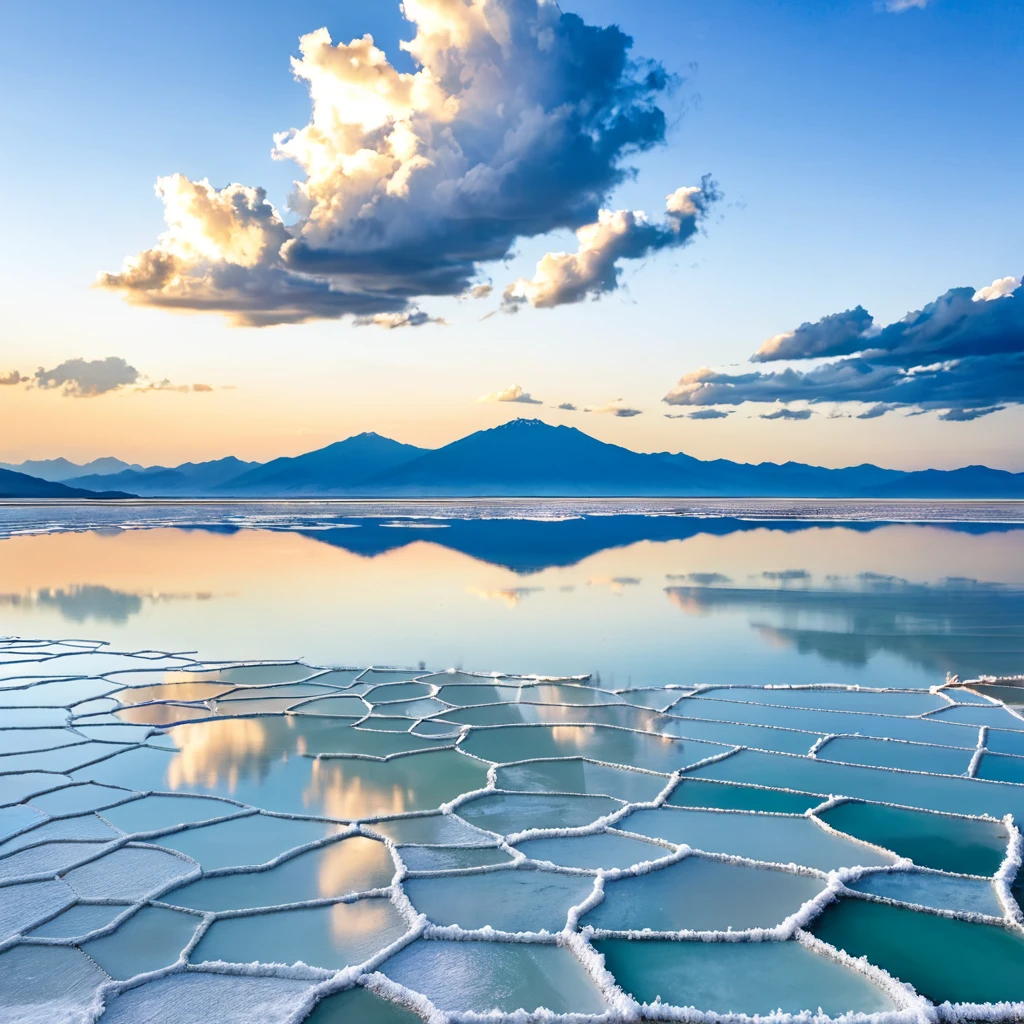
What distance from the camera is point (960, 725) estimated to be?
6.39 m

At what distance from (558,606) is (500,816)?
7.24 meters

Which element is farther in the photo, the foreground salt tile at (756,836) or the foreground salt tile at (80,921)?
the foreground salt tile at (756,836)

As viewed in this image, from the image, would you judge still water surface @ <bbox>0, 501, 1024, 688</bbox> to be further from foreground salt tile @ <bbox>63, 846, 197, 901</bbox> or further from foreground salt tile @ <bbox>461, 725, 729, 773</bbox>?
foreground salt tile @ <bbox>63, 846, 197, 901</bbox>

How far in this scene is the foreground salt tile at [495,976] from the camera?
118 inches

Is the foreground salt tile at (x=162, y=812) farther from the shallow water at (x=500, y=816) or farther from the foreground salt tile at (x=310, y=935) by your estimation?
the foreground salt tile at (x=310, y=935)

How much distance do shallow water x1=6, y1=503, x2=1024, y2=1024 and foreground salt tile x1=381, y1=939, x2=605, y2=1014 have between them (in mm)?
12

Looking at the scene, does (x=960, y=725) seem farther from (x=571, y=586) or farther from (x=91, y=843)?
(x=571, y=586)

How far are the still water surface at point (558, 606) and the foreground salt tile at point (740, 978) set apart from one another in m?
4.25

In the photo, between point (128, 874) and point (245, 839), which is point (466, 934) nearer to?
point (245, 839)

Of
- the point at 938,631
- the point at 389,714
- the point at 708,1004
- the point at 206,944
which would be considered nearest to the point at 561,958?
the point at 708,1004

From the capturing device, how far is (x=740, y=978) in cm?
313

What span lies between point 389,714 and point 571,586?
7.63m

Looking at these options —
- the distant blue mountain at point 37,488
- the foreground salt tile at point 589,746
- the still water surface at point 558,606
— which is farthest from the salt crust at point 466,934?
the distant blue mountain at point 37,488

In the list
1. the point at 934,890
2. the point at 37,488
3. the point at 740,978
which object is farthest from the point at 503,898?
the point at 37,488
